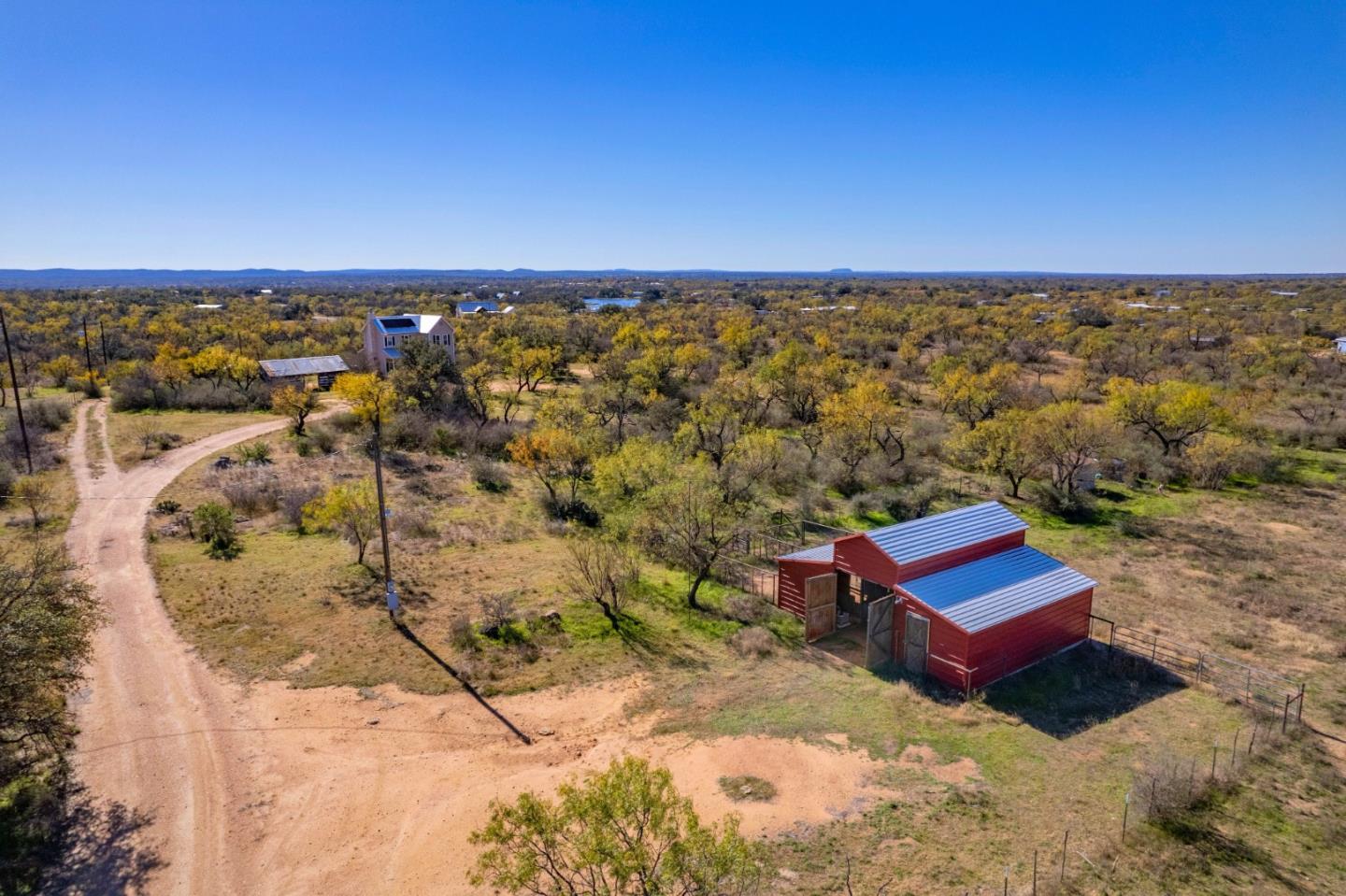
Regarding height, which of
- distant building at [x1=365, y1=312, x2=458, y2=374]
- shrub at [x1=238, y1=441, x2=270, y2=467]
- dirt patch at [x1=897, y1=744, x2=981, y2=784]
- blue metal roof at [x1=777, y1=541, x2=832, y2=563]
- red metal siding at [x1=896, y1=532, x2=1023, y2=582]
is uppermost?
distant building at [x1=365, y1=312, x2=458, y2=374]

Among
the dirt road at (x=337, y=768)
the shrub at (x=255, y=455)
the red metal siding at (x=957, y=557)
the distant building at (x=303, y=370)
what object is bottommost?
the dirt road at (x=337, y=768)

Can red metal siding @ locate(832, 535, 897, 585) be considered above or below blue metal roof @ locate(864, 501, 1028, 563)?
below

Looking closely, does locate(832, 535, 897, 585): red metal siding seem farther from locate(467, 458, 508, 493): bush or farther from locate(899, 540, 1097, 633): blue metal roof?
locate(467, 458, 508, 493): bush

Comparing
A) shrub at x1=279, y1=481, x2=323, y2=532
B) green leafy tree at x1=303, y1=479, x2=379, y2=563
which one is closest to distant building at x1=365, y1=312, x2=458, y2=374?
shrub at x1=279, y1=481, x2=323, y2=532

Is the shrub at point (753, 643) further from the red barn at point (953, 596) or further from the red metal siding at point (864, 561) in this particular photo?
the red metal siding at point (864, 561)

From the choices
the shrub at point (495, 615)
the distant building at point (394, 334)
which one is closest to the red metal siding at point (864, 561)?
the shrub at point (495, 615)

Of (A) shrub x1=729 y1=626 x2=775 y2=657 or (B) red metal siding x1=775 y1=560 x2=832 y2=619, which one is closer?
(A) shrub x1=729 y1=626 x2=775 y2=657
